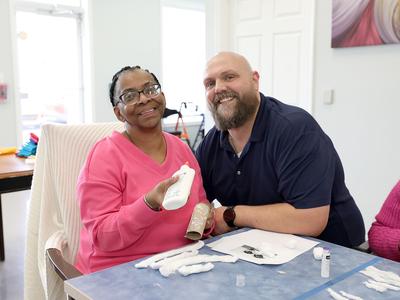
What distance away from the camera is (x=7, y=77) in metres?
4.89

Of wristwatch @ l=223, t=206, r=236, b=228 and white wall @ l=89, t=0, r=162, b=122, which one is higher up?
white wall @ l=89, t=0, r=162, b=122

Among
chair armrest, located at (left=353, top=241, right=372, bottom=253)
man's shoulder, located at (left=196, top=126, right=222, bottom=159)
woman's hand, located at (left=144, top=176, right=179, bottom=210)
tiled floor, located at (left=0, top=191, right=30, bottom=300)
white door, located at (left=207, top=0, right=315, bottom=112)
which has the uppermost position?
white door, located at (left=207, top=0, right=315, bottom=112)

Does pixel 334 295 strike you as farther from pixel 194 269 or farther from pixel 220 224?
pixel 220 224

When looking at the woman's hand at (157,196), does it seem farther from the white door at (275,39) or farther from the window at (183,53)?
the window at (183,53)

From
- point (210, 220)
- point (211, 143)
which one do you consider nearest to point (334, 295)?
point (210, 220)

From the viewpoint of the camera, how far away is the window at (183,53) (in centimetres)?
674

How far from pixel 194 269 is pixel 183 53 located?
244 inches

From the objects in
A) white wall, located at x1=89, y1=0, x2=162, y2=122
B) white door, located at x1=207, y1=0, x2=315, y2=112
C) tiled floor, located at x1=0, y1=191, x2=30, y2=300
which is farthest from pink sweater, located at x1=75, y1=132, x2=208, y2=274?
white wall, located at x1=89, y1=0, x2=162, y2=122

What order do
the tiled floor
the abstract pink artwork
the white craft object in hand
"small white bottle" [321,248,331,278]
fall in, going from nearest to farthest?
"small white bottle" [321,248,331,278] < the white craft object in hand < the tiled floor < the abstract pink artwork

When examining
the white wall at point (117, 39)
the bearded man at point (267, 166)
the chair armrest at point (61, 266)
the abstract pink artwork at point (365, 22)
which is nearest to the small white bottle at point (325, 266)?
the bearded man at point (267, 166)

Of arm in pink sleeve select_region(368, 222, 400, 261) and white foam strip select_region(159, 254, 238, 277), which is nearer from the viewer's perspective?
white foam strip select_region(159, 254, 238, 277)

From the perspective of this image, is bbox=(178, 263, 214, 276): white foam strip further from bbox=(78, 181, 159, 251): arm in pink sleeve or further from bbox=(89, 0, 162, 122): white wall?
bbox=(89, 0, 162, 122): white wall

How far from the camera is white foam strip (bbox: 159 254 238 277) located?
1.11 meters

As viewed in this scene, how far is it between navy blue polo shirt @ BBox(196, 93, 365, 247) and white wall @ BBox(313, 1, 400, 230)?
5.17ft
